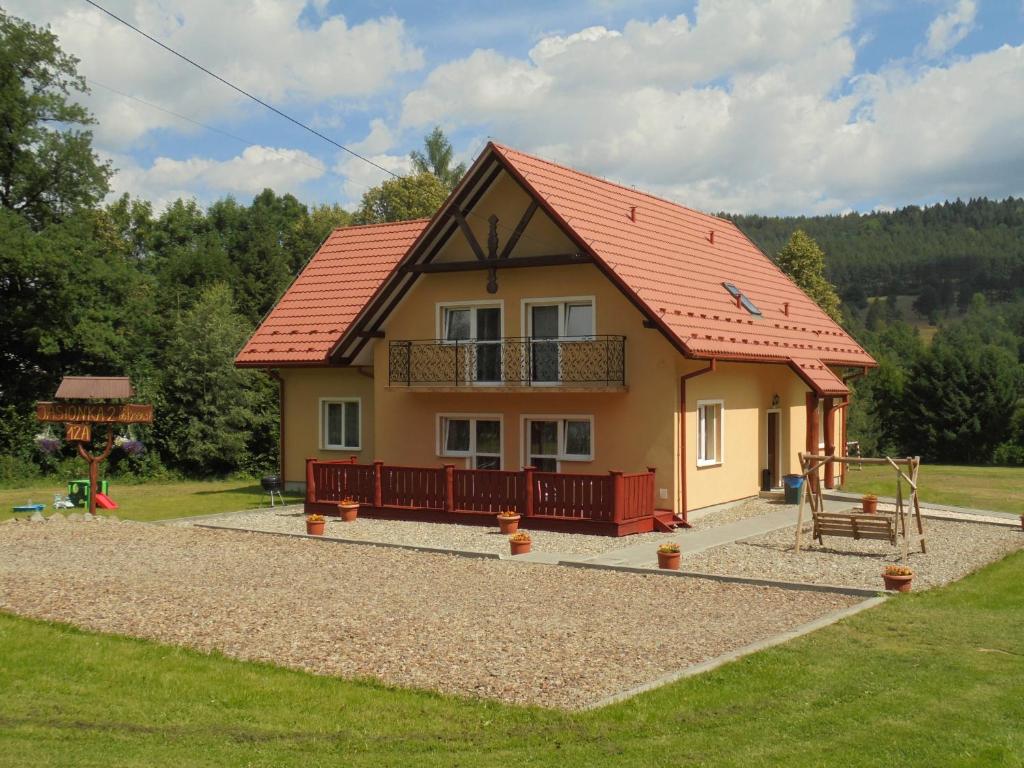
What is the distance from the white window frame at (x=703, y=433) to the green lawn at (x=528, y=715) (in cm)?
1105

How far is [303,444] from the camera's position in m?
27.0

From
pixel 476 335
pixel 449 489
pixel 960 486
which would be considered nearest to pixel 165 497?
pixel 476 335

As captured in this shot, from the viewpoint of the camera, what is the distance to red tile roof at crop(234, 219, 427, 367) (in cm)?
2631

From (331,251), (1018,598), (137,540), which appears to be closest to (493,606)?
(1018,598)

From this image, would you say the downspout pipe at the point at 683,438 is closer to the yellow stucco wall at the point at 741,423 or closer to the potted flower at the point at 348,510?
the yellow stucco wall at the point at 741,423

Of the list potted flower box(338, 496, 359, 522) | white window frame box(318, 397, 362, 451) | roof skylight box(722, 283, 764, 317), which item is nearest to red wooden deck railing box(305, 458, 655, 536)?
potted flower box(338, 496, 359, 522)

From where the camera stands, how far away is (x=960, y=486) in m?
31.2

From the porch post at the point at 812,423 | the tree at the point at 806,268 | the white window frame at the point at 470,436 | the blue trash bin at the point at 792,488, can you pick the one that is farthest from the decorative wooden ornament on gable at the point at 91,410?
the tree at the point at 806,268

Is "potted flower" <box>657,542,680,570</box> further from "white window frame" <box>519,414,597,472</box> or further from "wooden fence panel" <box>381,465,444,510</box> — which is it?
"wooden fence panel" <box>381,465,444,510</box>

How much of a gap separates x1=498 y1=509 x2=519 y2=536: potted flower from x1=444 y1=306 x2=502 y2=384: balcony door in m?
3.83

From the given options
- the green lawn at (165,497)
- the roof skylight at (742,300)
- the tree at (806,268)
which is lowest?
the green lawn at (165,497)

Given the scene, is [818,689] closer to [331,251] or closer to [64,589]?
[64,589]

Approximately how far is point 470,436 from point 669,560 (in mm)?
Result: 8651

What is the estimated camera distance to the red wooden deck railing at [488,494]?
1952 cm
